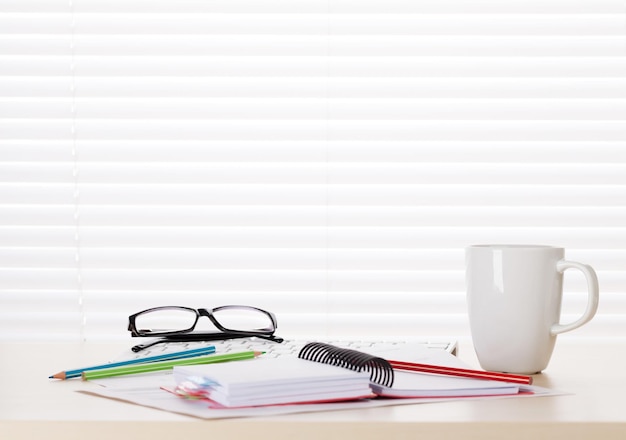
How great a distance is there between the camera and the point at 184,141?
66.2 inches

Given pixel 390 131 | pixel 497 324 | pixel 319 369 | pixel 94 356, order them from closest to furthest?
1. pixel 319 369
2. pixel 497 324
3. pixel 94 356
4. pixel 390 131

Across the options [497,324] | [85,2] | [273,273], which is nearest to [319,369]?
[497,324]

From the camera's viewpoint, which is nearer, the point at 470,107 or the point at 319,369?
the point at 319,369

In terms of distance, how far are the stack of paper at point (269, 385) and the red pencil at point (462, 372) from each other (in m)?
0.10

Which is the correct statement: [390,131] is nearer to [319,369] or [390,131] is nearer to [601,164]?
[601,164]

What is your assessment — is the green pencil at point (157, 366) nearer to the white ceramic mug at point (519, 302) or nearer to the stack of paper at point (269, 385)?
the stack of paper at point (269, 385)

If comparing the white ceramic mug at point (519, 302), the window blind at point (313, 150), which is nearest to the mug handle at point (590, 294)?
the white ceramic mug at point (519, 302)

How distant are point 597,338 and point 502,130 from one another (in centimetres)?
47

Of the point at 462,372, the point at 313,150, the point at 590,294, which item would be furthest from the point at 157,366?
the point at 313,150

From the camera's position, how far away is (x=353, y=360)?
0.74 meters

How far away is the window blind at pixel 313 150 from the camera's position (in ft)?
5.49

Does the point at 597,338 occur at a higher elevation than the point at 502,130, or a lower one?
lower

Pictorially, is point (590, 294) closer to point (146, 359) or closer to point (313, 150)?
point (146, 359)

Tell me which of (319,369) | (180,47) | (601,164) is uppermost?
(180,47)
